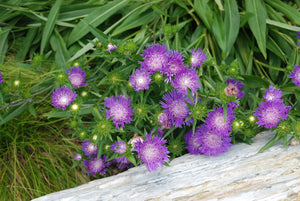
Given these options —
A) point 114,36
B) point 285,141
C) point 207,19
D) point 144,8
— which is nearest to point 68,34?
point 114,36

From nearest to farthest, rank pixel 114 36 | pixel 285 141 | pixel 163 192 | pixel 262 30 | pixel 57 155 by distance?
pixel 163 192, pixel 285 141, pixel 262 30, pixel 57 155, pixel 114 36

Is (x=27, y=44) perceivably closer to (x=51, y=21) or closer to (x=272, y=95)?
(x=51, y=21)

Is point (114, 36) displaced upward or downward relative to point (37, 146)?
upward

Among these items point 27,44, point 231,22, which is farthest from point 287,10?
point 27,44

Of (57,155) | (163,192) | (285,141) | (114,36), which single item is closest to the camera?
(163,192)

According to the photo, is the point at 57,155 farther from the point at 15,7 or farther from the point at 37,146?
the point at 15,7

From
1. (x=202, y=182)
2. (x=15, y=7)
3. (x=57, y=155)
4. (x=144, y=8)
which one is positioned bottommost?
(x=202, y=182)
